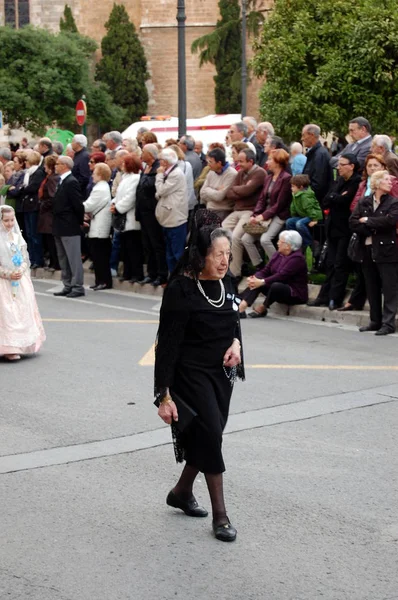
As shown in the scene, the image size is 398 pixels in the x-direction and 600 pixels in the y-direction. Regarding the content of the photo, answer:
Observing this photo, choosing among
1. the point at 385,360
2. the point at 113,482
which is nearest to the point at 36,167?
the point at 385,360

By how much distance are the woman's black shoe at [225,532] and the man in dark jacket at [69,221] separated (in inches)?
455

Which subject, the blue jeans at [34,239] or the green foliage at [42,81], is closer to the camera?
the blue jeans at [34,239]

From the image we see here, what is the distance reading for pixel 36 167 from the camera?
811 inches

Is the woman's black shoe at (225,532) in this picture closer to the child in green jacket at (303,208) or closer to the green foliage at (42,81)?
the child in green jacket at (303,208)

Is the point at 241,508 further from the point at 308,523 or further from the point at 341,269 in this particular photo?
the point at 341,269

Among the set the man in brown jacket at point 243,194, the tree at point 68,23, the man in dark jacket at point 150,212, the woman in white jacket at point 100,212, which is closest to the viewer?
the man in brown jacket at point 243,194

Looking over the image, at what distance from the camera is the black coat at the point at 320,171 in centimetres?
1611

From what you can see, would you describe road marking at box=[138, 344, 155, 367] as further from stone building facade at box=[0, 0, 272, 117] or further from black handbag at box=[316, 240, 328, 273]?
stone building facade at box=[0, 0, 272, 117]

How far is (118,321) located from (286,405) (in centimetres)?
538

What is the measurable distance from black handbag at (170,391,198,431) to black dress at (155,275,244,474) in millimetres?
27

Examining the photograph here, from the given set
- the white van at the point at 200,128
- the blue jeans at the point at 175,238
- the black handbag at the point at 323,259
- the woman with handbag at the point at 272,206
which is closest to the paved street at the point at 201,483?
the black handbag at the point at 323,259

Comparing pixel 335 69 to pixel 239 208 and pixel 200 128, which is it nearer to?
pixel 239 208

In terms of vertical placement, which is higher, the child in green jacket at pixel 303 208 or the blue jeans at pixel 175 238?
the child in green jacket at pixel 303 208

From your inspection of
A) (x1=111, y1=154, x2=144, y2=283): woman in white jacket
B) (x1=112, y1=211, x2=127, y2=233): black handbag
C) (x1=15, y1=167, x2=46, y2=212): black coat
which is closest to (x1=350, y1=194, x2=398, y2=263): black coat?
(x1=111, y1=154, x2=144, y2=283): woman in white jacket
